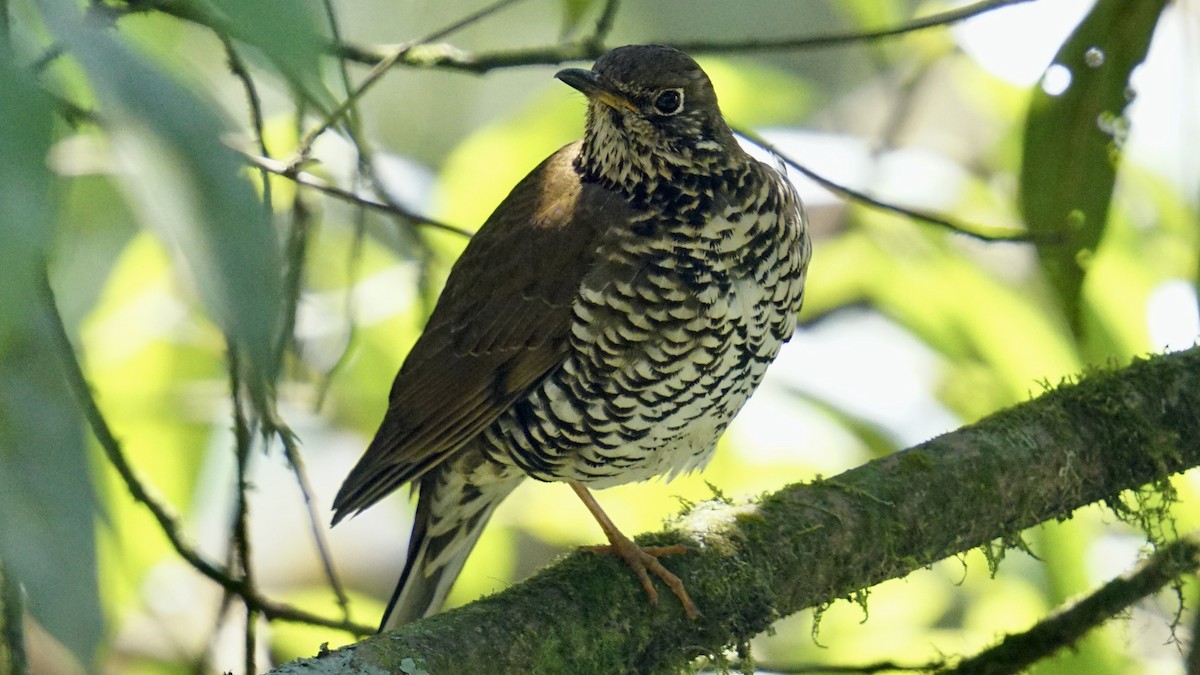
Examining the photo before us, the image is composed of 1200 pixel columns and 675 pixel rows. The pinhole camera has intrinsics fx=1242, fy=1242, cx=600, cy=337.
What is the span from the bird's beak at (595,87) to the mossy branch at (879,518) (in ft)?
3.27

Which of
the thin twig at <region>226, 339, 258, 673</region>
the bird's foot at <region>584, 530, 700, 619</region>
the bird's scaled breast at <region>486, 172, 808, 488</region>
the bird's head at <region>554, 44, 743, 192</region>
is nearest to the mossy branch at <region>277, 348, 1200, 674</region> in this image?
the bird's foot at <region>584, 530, 700, 619</region>

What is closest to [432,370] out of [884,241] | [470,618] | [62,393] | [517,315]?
[517,315]

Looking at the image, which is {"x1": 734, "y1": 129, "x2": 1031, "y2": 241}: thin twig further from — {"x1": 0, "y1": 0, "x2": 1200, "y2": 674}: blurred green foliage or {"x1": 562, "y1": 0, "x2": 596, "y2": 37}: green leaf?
{"x1": 562, "y1": 0, "x2": 596, "y2": 37}: green leaf

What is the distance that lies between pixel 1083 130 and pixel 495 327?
1548mm

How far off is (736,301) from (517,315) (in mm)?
536

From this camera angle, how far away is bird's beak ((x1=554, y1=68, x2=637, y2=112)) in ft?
9.16

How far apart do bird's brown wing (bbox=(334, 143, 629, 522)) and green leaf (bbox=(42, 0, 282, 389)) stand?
6.89 feet

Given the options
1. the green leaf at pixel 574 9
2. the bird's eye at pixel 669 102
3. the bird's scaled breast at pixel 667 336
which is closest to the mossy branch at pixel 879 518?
the bird's scaled breast at pixel 667 336

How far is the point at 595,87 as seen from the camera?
284cm

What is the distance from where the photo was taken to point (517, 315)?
3014 mm

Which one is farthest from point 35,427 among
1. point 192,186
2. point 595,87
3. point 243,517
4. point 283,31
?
point 595,87

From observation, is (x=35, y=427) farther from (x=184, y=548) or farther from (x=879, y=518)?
(x=879, y=518)

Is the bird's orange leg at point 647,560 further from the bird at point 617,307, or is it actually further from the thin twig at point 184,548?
the thin twig at point 184,548

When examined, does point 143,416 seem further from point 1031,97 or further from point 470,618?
point 1031,97
